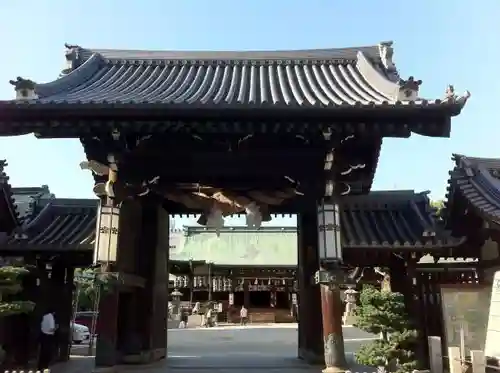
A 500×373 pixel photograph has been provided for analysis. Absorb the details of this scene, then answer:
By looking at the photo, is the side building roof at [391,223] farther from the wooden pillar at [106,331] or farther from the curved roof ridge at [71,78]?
the curved roof ridge at [71,78]

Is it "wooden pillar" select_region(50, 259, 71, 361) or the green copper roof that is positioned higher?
the green copper roof

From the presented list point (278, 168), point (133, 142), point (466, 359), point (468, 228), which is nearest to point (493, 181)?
point (468, 228)

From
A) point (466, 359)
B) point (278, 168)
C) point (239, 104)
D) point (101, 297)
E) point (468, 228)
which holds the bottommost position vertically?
point (466, 359)

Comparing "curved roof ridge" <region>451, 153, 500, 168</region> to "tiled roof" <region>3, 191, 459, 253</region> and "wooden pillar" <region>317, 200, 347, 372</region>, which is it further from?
"wooden pillar" <region>317, 200, 347, 372</region>

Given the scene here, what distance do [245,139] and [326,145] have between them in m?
1.55

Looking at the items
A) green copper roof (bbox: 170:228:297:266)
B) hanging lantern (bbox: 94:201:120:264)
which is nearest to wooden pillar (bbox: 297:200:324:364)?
hanging lantern (bbox: 94:201:120:264)

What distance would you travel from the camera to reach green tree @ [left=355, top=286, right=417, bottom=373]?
8.71 m

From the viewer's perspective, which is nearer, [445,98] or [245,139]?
[445,98]

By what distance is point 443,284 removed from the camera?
35.1 feet

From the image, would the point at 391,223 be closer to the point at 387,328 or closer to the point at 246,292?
the point at 387,328

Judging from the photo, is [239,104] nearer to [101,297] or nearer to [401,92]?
[401,92]

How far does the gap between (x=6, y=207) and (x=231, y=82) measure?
241 inches

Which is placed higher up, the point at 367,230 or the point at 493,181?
the point at 493,181

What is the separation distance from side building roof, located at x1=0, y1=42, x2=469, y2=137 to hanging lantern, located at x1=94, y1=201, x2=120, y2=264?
1955 mm
